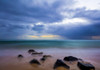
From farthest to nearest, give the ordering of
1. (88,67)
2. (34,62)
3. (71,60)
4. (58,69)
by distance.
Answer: (71,60) → (34,62) → (58,69) → (88,67)

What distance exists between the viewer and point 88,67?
5.70 m

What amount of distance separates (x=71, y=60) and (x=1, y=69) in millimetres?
7344

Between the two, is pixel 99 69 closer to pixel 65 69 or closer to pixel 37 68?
pixel 65 69

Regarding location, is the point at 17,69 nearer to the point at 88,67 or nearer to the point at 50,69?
the point at 50,69

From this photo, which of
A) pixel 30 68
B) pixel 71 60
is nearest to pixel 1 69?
pixel 30 68

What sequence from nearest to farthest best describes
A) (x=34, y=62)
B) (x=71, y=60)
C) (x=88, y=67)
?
(x=88, y=67), (x=34, y=62), (x=71, y=60)

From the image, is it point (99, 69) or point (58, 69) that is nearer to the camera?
point (58, 69)

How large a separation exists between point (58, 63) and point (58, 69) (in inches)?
→ 22.3

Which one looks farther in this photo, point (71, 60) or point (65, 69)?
point (71, 60)

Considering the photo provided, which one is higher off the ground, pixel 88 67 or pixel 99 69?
pixel 88 67

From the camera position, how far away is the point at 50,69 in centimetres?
636

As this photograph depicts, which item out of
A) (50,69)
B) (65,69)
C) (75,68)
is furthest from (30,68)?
(75,68)

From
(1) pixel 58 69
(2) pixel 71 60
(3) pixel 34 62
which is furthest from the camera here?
(2) pixel 71 60

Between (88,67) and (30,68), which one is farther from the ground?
(88,67)
